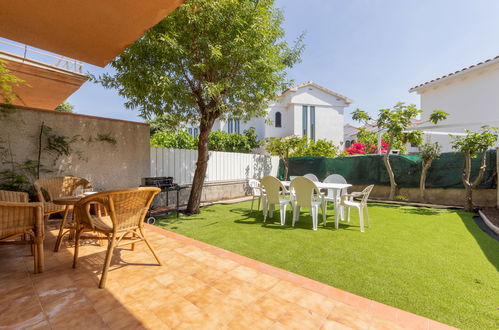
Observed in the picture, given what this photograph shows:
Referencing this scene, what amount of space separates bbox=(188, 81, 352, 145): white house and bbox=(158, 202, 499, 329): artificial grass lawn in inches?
547

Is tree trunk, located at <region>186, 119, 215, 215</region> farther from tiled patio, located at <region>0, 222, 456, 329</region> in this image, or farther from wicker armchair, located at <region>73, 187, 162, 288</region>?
wicker armchair, located at <region>73, 187, 162, 288</region>

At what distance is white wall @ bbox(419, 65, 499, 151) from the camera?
9.00 m

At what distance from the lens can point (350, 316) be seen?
1624 mm

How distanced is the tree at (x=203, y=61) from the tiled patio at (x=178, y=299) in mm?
3293

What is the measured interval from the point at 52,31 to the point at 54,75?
4.72m

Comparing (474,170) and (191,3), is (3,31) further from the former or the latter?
(474,170)

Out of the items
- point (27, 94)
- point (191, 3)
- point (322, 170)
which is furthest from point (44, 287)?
point (322, 170)

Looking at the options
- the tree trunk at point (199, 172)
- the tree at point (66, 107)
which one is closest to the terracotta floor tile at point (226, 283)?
the tree trunk at point (199, 172)

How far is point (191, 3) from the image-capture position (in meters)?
4.20

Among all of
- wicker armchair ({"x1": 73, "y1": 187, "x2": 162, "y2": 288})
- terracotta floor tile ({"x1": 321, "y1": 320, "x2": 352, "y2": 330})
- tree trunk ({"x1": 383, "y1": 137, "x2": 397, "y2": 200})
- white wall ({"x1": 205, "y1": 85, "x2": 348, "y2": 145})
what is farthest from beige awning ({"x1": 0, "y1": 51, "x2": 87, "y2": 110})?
→ white wall ({"x1": 205, "y1": 85, "x2": 348, "y2": 145})

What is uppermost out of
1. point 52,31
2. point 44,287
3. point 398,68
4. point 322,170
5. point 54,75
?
point 398,68

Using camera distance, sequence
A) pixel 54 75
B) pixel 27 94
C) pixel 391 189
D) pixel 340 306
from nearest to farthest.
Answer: pixel 340 306 → pixel 54 75 → pixel 27 94 → pixel 391 189

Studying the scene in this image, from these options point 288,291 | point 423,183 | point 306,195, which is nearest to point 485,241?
point 306,195

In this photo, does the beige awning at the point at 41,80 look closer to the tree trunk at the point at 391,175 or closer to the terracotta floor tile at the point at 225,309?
the terracotta floor tile at the point at 225,309
